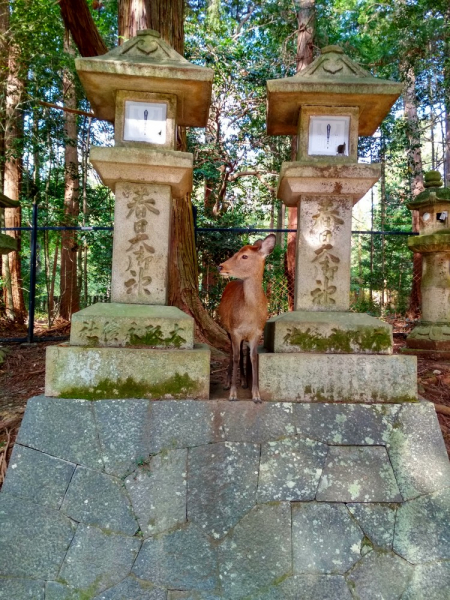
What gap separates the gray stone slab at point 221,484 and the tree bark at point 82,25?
5.06 metres

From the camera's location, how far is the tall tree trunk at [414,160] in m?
9.19

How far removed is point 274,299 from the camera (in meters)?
7.56

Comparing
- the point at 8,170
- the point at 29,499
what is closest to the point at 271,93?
the point at 29,499

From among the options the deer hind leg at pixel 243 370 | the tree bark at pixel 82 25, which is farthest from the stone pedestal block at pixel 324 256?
the tree bark at pixel 82 25

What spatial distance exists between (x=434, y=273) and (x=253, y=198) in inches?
216

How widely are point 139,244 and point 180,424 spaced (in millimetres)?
1209

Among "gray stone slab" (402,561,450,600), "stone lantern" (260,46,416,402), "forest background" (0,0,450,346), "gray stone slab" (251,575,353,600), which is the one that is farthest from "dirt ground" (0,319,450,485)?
"forest background" (0,0,450,346)

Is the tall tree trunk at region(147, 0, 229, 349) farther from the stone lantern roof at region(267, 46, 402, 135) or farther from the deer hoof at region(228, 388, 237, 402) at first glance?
the deer hoof at region(228, 388, 237, 402)

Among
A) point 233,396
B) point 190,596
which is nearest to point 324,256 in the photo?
point 233,396

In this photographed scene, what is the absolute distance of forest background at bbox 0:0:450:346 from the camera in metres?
6.41

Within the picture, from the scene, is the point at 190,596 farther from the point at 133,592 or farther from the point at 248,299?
the point at 248,299

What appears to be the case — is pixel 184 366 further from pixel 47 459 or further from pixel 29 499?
pixel 29 499

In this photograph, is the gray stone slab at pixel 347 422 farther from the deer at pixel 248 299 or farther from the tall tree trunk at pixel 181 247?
the tall tree trunk at pixel 181 247

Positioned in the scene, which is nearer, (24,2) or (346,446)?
(346,446)
